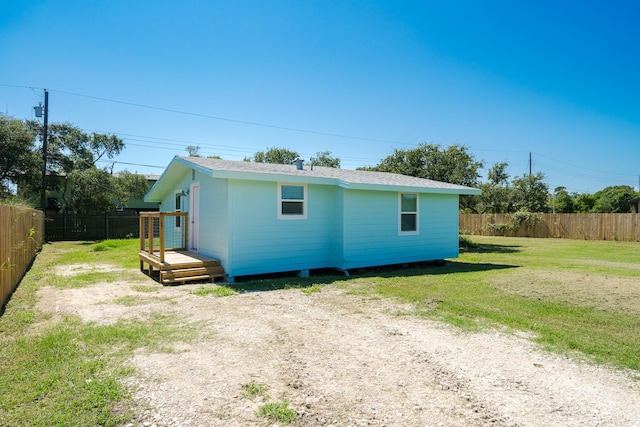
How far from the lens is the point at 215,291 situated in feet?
23.4

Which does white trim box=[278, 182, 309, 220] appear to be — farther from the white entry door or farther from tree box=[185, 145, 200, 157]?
tree box=[185, 145, 200, 157]

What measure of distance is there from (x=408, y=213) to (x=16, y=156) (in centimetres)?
2164

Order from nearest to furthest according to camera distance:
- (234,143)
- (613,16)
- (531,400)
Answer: (531,400) < (613,16) < (234,143)

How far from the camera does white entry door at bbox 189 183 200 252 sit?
1034cm

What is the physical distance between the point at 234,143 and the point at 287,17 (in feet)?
70.0

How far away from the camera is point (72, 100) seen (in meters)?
21.6

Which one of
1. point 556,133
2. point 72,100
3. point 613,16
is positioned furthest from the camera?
point 556,133

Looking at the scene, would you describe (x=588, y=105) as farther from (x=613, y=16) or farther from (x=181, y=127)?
(x=181, y=127)

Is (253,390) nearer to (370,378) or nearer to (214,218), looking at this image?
(370,378)

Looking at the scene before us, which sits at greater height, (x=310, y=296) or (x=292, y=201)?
(x=292, y=201)

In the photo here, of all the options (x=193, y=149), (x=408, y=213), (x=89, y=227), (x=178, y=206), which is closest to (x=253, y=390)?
(x=408, y=213)

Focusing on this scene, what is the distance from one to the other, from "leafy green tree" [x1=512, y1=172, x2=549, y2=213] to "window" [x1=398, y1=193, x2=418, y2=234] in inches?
1040

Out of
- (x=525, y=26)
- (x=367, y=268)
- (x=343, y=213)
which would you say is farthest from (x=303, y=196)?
(x=525, y=26)

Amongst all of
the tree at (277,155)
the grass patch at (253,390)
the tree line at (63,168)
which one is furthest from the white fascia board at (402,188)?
the tree at (277,155)
